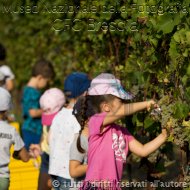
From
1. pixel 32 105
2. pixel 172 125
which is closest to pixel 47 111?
pixel 32 105

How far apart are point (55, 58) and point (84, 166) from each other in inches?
215

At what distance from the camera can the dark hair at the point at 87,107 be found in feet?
13.7

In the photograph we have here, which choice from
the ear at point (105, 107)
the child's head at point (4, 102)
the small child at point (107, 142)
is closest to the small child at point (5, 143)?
the child's head at point (4, 102)

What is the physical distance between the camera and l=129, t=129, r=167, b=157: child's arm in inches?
160

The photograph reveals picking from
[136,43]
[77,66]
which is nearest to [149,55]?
[136,43]

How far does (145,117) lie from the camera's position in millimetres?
4969

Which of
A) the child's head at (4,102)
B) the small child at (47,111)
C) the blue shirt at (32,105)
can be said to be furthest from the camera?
the blue shirt at (32,105)

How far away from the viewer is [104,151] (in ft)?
13.7

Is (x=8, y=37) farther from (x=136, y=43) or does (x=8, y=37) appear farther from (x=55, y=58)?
(x=136, y=43)

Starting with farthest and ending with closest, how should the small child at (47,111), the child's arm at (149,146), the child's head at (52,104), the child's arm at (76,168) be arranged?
the child's head at (52,104) < the small child at (47,111) < the child's arm at (76,168) < the child's arm at (149,146)

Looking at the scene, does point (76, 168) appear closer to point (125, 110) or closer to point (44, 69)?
point (125, 110)

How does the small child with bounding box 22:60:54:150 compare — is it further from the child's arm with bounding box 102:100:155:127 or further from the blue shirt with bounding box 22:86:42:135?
the child's arm with bounding box 102:100:155:127

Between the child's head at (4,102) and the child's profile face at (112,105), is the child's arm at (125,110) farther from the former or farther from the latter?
the child's head at (4,102)

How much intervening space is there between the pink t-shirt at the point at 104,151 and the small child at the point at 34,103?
11.5ft
